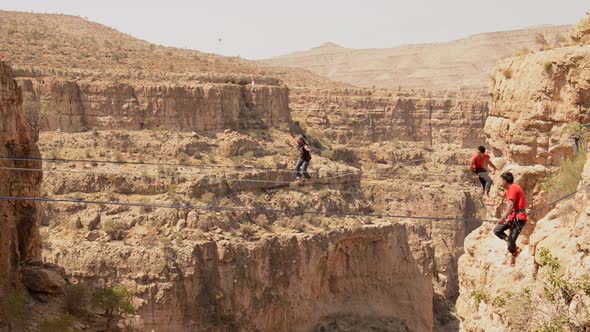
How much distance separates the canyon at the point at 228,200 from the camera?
60.5 feet

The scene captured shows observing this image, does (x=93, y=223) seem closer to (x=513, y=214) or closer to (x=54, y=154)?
(x=54, y=154)

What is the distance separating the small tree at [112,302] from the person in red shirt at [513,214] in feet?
50.1

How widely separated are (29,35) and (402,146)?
2521cm

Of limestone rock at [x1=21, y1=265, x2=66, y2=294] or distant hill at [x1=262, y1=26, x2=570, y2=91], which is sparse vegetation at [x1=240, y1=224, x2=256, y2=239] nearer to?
limestone rock at [x1=21, y1=265, x2=66, y2=294]

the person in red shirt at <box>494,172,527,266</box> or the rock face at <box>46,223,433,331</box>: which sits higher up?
the person in red shirt at <box>494,172,527,266</box>

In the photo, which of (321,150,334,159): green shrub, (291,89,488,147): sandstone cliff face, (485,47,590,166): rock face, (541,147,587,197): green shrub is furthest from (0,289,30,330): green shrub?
(291,89,488,147): sandstone cliff face

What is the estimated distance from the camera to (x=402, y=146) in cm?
6900

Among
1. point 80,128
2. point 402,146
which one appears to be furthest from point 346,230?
point 402,146

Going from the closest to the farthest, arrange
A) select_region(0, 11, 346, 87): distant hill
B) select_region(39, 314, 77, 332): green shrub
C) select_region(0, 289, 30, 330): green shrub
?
select_region(0, 289, 30, 330): green shrub, select_region(39, 314, 77, 332): green shrub, select_region(0, 11, 346, 87): distant hill

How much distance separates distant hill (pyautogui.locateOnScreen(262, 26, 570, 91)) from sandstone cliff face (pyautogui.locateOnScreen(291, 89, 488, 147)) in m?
46.6

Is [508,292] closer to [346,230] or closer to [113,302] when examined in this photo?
[113,302]

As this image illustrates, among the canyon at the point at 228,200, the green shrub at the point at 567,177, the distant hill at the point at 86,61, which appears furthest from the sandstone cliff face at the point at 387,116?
the green shrub at the point at 567,177

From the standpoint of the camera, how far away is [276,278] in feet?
123

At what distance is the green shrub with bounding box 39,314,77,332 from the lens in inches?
952
